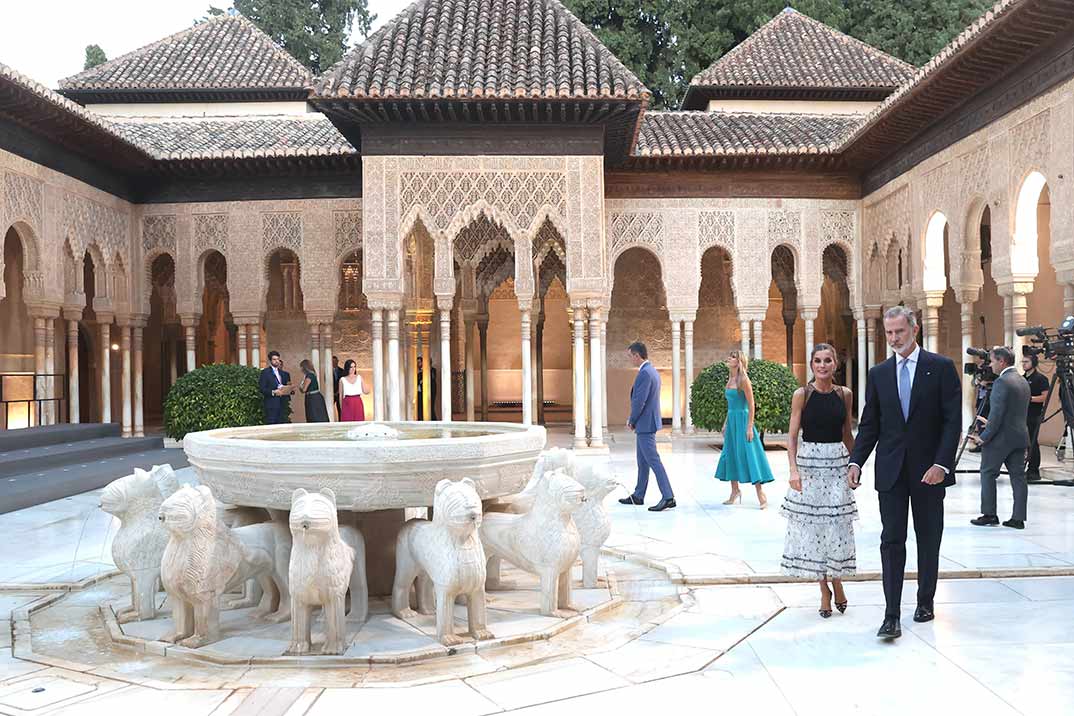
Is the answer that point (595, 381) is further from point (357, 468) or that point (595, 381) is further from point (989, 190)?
point (357, 468)

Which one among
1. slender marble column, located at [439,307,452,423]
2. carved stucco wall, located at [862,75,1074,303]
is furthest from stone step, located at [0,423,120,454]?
carved stucco wall, located at [862,75,1074,303]

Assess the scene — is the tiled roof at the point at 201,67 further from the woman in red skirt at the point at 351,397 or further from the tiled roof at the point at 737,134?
the woman in red skirt at the point at 351,397

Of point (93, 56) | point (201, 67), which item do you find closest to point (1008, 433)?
point (201, 67)

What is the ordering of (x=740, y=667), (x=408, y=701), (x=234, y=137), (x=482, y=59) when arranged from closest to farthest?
(x=408, y=701) < (x=740, y=667) < (x=482, y=59) < (x=234, y=137)

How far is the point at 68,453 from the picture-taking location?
11.2 meters

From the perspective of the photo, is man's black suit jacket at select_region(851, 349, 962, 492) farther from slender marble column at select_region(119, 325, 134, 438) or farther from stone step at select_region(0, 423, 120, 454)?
slender marble column at select_region(119, 325, 134, 438)

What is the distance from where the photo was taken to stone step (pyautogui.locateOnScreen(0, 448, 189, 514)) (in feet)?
29.7

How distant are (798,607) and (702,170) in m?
13.5

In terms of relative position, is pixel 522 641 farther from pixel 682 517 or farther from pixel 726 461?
pixel 726 461

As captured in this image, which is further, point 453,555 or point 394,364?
point 394,364

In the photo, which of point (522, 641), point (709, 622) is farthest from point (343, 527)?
point (709, 622)

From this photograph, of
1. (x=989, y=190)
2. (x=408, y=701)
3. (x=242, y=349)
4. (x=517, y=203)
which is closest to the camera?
(x=408, y=701)

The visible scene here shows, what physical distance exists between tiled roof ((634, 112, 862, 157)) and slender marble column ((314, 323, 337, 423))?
6720mm

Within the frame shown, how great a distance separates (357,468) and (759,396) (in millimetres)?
9531
